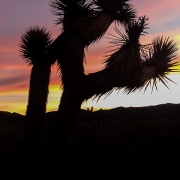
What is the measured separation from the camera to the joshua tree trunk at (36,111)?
1112 cm

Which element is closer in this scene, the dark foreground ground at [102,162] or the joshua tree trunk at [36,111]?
the dark foreground ground at [102,162]

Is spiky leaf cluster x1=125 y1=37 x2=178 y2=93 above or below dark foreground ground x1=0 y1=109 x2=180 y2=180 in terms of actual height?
above

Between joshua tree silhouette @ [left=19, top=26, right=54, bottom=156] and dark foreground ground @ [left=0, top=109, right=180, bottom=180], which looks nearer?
dark foreground ground @ [left=0, top=109, right=180, bottom=180]

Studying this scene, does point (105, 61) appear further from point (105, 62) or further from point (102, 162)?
point (102, 162)

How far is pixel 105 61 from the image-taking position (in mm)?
10719

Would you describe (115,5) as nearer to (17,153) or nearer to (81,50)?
(81,50)

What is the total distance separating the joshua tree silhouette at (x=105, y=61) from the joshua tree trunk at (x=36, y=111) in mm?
671

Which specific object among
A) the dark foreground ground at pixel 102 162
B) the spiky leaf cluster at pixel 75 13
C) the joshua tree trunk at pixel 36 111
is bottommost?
the dark foreground ground at pixel 102 162

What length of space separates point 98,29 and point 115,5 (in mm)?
1185

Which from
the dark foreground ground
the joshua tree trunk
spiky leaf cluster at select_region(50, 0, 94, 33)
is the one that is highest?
spiky leaf cluster at select_region(50, 0, 94, 33)

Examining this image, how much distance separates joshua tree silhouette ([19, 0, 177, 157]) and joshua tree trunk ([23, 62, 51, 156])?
0.67 metres

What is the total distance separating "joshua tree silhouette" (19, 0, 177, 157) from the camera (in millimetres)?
10023

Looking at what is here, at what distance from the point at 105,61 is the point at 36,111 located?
275cm

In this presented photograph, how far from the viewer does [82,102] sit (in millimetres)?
10820
